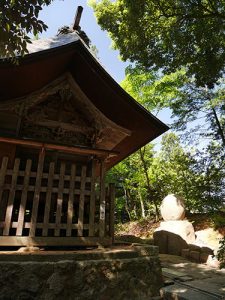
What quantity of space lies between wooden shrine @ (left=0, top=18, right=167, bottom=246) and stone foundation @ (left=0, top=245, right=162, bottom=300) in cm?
60

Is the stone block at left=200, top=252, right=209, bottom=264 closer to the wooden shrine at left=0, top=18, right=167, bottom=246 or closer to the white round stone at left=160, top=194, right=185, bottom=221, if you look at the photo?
the white round stone at left=160, top=194, right=185, bottom=221

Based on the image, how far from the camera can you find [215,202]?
336 inches

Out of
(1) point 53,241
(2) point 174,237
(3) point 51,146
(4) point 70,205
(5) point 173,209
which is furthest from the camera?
(5) point 173,209

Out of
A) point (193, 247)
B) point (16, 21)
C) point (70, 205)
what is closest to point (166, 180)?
point (193, 247)

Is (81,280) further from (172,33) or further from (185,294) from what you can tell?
(172,33)

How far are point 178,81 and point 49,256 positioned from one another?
43.7ft

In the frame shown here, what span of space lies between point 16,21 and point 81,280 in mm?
3826

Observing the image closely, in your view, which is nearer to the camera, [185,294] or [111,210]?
[185,294]

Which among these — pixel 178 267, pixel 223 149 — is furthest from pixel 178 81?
pixel 178 267

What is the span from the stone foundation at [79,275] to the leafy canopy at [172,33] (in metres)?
7.61

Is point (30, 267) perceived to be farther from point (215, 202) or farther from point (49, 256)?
point (215, 202)

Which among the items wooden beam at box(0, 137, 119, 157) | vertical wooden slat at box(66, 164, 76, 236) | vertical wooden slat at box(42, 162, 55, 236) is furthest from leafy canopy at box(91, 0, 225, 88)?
vertical wooden slat at box(42, 162, 55, 236)

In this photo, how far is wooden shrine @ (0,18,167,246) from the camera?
14.2ft

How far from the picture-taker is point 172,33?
9.30 meters
